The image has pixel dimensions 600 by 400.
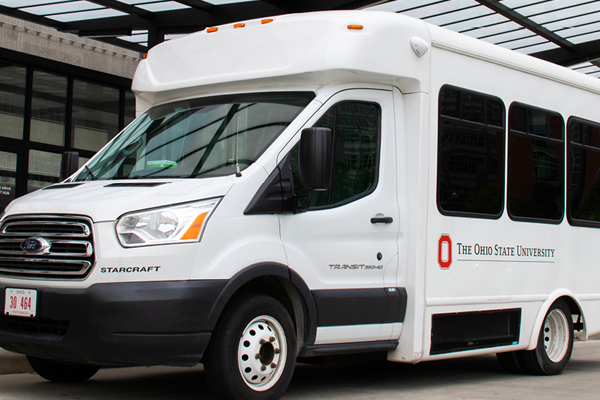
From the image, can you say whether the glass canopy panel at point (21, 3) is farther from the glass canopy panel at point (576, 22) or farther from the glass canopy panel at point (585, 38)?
the glass canopy panel at point (585, 38)

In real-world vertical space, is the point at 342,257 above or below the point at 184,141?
below

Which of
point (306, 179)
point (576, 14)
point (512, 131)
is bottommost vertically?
point (306, 179)

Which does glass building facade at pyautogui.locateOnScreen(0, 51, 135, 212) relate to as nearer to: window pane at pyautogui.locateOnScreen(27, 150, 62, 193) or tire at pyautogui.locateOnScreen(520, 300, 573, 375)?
window pane at pyautogui.locateOnScreen(27, 150, 62, 193)

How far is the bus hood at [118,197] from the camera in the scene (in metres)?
5.50

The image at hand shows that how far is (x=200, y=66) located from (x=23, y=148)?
8.24m

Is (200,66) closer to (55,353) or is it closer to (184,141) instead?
(184,141)

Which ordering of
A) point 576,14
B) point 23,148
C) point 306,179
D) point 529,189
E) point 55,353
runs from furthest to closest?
point 576,14 < point 23,148 < point 529,189 < point 306,179 < point 55,353

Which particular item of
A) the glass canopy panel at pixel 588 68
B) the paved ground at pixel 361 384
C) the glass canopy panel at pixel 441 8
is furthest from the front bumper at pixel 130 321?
the glass canopy panel at pixel 588 68

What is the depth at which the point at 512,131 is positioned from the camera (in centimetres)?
802

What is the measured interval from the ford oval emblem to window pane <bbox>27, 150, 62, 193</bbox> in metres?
9.13

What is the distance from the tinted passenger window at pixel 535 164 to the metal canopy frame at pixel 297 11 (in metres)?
5.12

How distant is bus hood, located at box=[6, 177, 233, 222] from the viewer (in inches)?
217

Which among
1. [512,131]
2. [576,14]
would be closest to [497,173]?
[512,131]

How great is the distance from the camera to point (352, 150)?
6.61 m
